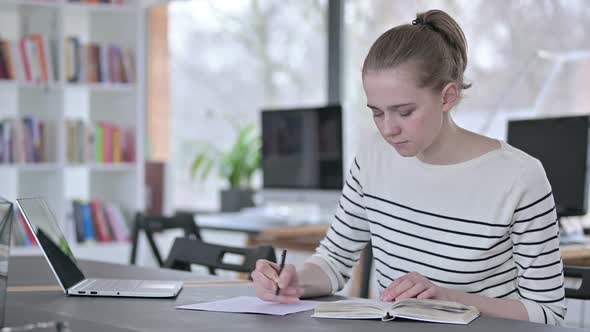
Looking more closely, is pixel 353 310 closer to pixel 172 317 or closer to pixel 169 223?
pixel 172 317

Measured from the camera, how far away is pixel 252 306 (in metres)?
1.67

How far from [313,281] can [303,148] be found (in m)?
2.42

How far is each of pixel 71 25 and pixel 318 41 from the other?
4.80 feet

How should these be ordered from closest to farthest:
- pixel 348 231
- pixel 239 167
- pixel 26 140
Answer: pixel 348 231 < pixel 26 140 < pixel 239 167

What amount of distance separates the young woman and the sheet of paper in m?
0.02

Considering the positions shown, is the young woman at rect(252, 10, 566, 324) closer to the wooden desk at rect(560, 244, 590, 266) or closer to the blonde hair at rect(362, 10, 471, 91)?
the blonde hair at rect(362, 10, 471, 91)

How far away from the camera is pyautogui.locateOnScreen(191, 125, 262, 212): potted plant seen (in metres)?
5.30

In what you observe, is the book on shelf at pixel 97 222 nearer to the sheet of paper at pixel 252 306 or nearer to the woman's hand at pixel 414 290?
the sheet of paper at pixel 252 306

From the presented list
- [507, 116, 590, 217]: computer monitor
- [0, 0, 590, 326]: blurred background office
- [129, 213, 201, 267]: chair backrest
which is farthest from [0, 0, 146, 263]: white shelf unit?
[507, 116, 590, 217]: computer monitor

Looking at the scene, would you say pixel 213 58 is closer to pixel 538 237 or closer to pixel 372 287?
pixel 372 287

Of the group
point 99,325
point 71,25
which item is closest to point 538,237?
point 99,325

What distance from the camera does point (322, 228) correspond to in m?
3.95

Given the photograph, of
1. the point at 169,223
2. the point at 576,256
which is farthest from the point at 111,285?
the point at 576,256

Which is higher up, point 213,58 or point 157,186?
point 213,58
